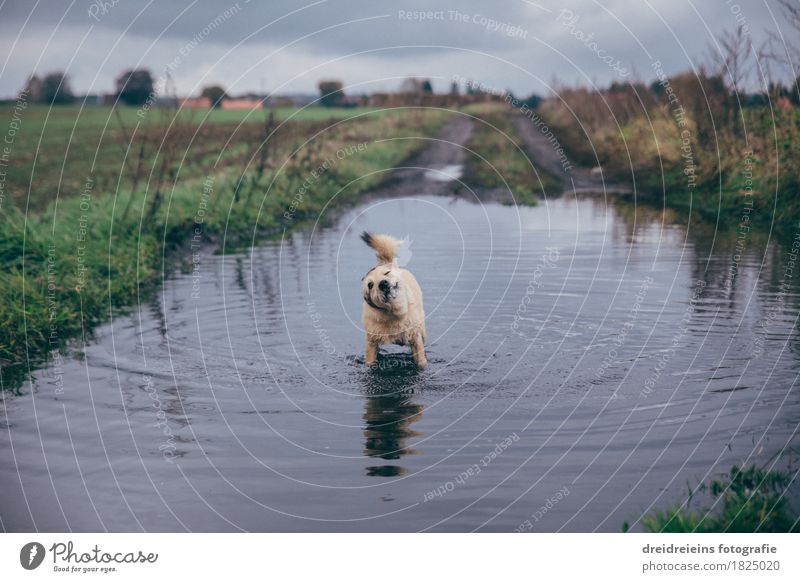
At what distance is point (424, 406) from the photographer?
329 inches

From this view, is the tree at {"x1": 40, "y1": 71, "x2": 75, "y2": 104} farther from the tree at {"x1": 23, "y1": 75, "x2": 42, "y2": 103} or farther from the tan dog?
the tan dog

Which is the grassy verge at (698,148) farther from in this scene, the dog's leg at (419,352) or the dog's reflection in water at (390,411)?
the dog's reflection in water at (390,411)

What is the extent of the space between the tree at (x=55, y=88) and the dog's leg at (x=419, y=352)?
661 centimetres

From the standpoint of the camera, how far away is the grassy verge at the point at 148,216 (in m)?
11.6

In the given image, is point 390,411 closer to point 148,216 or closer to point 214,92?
point 148,216

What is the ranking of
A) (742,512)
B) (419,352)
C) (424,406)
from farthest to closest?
(419,352)
(424,406)
(742,512)

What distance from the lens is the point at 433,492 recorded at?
6551mm

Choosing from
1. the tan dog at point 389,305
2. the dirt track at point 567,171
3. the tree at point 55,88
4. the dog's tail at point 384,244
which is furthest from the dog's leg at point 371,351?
A: the dirt track at point 567,171

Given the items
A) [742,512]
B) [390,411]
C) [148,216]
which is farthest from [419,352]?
[148,216]

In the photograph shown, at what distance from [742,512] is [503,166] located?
22923mm

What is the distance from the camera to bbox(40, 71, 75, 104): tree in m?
13.0

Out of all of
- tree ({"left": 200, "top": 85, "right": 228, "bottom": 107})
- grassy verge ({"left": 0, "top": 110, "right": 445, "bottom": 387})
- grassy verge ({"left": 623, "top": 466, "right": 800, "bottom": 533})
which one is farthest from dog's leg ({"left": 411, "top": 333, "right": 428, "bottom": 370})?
tree ({"left": 200, "top": 85, "right": 228, "bottom": 107})

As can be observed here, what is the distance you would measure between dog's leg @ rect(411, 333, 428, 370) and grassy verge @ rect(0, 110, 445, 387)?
4106mm
